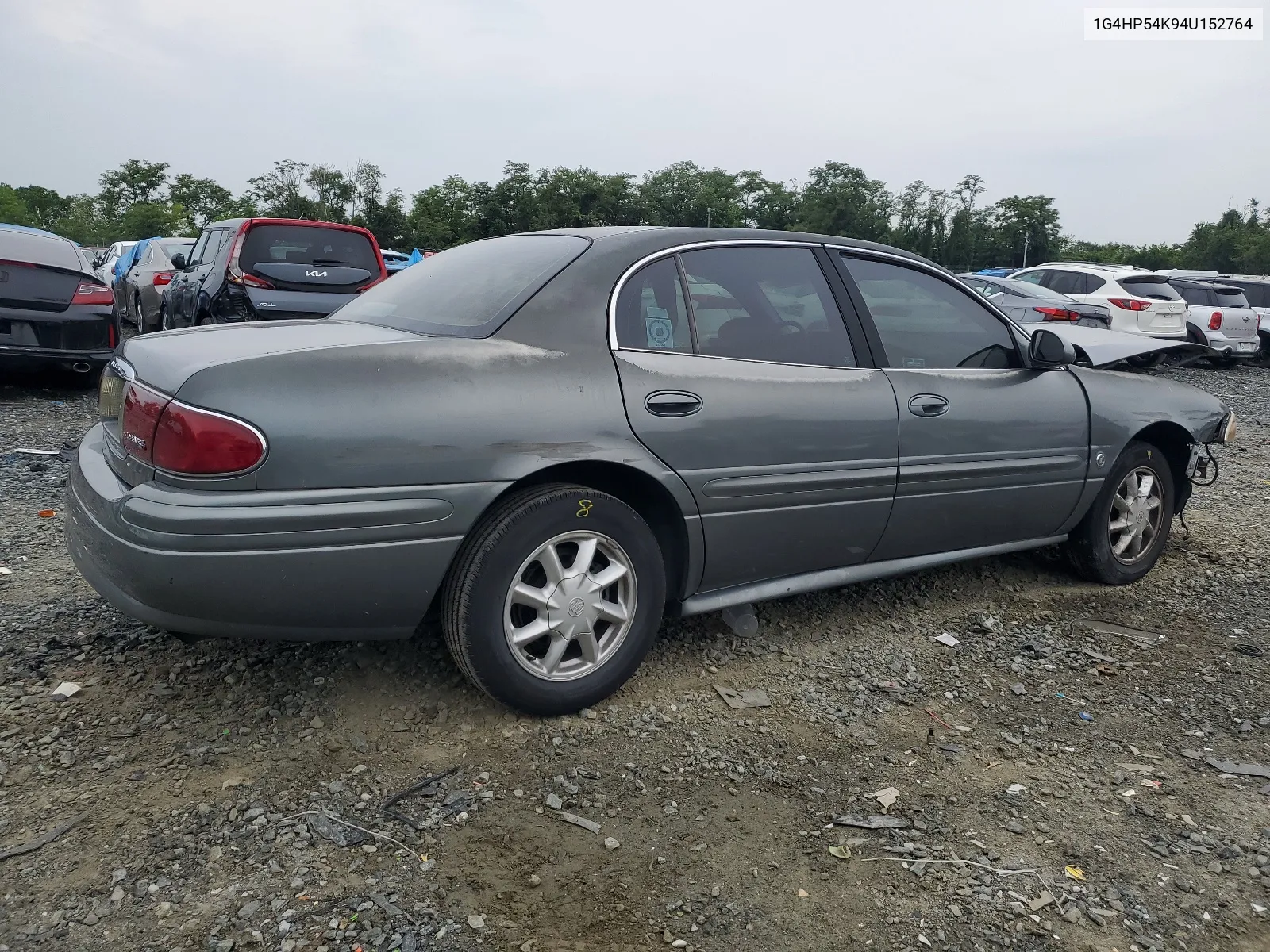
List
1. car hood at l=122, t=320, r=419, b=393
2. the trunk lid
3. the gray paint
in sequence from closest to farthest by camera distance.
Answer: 1. the gray paint
2. car hood at l=122, t=320, r=419, b=393
3. the trunk lid

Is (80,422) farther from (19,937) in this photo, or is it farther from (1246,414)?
(1246,414)

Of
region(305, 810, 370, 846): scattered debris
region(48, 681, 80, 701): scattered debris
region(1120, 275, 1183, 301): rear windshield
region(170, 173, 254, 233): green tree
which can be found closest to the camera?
region(305, 810, 370, 846): scattered debris

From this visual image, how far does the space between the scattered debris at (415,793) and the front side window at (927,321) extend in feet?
7.20

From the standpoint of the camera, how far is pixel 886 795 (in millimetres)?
2719

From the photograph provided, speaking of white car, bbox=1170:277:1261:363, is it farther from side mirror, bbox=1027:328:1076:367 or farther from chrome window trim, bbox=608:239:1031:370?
chrome window trim, bbox=608:239:1031:370

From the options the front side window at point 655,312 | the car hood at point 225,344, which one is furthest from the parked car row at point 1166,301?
the car hood at point 225,344

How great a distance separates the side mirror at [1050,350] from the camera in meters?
4.02

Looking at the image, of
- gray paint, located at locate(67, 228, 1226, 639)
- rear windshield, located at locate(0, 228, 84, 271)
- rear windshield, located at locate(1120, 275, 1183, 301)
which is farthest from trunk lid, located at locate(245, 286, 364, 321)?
rear windshield, located at locate(1120, 275, 1183, 301)

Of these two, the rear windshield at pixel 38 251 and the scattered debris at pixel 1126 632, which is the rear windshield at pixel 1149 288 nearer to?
the scattered debris at pixel 1126 632

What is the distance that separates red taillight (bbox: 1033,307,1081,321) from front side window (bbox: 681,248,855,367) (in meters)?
10.3

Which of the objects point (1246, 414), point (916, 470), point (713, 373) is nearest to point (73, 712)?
point (713, 373)

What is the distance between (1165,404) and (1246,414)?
8.39m

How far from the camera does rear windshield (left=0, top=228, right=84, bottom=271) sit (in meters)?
7.90

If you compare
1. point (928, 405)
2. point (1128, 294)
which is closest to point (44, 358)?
point (928, 405)
